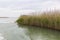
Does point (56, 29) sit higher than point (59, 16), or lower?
lower

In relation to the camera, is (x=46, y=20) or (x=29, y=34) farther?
(x=46, y=20)

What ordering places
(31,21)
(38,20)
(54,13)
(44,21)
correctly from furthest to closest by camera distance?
1. (31,21)
2. (38,20)
3. (44,21)
4. (54,13)

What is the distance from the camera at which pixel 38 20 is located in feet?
65.3

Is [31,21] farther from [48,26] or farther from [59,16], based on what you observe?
[59,16]

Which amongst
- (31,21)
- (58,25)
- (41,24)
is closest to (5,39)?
(58,25)

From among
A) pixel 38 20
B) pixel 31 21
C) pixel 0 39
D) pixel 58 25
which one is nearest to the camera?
pixel 0 39

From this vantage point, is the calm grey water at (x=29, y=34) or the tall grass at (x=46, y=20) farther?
the tall grass at (x=46, y=20)

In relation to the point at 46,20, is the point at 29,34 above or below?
below

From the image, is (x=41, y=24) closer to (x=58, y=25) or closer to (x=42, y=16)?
(x=42, y=16)

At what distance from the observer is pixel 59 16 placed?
53.9 feet

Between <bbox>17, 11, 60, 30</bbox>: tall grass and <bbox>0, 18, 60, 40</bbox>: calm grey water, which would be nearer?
<bbox>0, 18, 60, 40</bbox>: calm grey water

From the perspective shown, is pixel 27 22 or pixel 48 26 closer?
pixel 48 26

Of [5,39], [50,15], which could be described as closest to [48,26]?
[50,15]

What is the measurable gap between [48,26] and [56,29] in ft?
6.02
